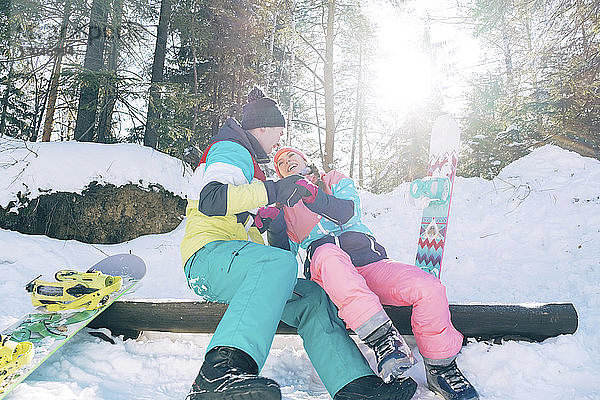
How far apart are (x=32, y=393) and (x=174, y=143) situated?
694 cm

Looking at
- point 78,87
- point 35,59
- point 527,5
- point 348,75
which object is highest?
point 348,75

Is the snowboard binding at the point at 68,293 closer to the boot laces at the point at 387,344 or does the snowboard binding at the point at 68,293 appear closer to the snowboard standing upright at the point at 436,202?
the boot laces at the point at 387,344

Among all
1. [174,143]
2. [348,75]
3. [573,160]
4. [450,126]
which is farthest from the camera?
[348,75]

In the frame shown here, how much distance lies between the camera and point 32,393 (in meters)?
2.20

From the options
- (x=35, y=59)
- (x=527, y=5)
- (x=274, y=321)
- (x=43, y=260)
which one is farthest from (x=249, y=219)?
(x=35, y=59)

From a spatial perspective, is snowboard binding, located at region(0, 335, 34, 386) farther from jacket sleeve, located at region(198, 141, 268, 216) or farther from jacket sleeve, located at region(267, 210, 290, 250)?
jacket sleeve, located at region(267, 210, 290, 250)

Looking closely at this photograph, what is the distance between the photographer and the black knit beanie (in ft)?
9.07

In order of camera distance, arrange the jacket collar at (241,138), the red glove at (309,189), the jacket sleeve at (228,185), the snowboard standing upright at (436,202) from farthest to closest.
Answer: the snowboard standing upright at (436,202) < the jacket collar at (241,138) < the red glove at (309,189) < the jacket sleeve at (228,185)

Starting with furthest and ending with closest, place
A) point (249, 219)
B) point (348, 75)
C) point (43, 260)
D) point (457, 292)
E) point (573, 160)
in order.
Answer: point (348, 75)
point (573, 160)
point (43, 260)
point (457, 292)
point (249, 219)

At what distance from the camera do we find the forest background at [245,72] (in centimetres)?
786

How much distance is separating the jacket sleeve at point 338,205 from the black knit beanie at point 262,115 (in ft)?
1.86

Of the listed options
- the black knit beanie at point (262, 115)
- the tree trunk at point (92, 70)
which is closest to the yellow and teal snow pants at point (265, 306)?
the black knit beanie at point (262, 115)

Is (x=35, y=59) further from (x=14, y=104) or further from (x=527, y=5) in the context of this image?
(x=527, y=5)

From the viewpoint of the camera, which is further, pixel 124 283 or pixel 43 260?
pixel 43 260
